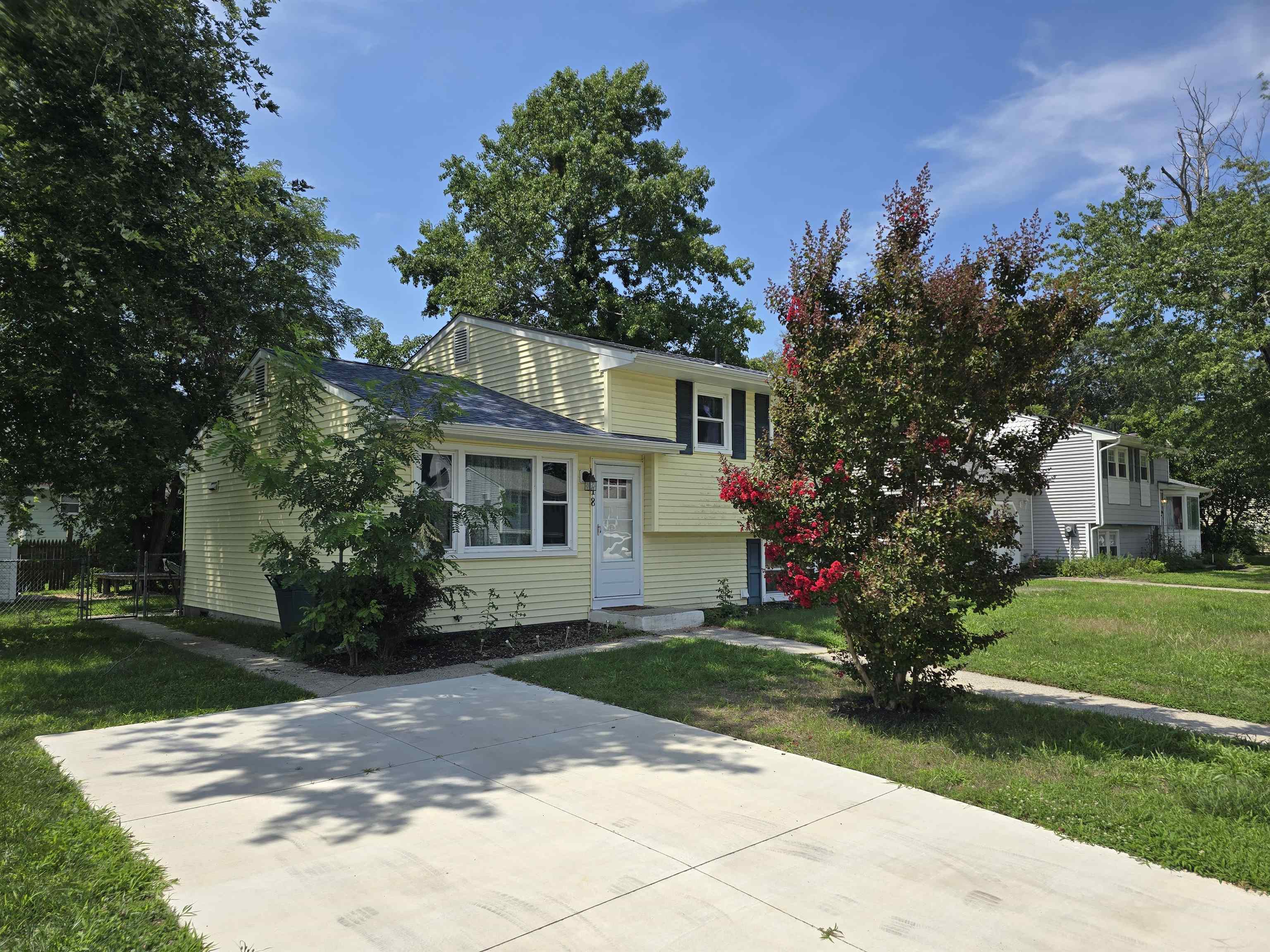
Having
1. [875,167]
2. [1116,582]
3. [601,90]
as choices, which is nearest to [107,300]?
[875,167]

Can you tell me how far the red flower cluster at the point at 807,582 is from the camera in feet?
19.2

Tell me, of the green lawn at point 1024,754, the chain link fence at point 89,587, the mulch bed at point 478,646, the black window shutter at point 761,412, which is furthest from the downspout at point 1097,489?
the chain link fence at point 89,587

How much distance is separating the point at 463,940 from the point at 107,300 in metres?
10.9

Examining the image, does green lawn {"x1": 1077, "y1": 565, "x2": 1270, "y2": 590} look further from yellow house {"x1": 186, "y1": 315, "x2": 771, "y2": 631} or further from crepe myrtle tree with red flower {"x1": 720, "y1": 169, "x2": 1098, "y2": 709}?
crepe myrtle tree with red flower {"x1": 720, "y1": 169, "x2": 1098, "y2": 709}

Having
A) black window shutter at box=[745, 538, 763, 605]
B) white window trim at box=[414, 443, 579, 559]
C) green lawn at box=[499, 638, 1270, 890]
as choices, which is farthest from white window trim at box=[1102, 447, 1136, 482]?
green lawn at box=[499, 638, 1270, 890]

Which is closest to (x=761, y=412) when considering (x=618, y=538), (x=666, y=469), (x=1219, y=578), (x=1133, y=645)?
(x=666, y=469)

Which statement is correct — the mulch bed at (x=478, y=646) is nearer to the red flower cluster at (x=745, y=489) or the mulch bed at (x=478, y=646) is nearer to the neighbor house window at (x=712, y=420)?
the neighbor house window at (x=712, y=420)

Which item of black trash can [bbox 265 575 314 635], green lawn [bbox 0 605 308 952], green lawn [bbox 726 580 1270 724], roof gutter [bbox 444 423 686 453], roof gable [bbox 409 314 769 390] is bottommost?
green lawn [bbox 0 605 308 952]

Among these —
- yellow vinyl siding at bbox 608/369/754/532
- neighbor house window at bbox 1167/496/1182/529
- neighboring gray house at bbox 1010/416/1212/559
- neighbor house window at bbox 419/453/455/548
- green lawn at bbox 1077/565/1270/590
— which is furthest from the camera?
neighbor house window at bbox 1167/496/1182/529

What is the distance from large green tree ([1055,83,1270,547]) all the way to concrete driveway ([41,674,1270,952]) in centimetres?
1949

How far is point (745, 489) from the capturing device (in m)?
6.45

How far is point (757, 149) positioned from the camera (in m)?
14.0

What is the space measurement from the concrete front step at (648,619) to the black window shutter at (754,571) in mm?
2538

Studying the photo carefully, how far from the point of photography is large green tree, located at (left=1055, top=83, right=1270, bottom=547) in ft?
77.8
